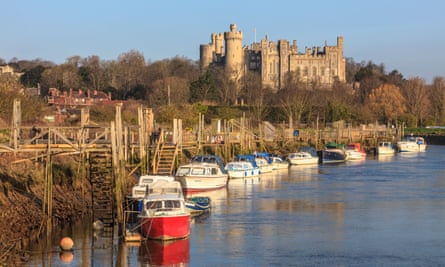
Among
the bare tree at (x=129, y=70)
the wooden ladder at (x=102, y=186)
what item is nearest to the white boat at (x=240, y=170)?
the wooden ladder at (x=102, y=186)

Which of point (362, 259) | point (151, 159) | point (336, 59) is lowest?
point (362, 259)

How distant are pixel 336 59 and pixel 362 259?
→ 13443 centimetres

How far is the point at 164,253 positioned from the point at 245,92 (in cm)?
10531

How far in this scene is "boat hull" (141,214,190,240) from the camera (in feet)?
99.6

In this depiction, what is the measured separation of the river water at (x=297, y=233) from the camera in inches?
1127

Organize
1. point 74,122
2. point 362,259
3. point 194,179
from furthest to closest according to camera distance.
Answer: point 74,122 < point 194,179 < point 362,259

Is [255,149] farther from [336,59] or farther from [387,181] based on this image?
[336,59]

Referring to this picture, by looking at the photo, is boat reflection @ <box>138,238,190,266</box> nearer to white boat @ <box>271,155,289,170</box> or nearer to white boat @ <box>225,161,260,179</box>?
white boat @ <box>225,161,260,179</box>

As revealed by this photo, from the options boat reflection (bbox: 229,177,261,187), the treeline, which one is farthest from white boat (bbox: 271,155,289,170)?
the treeline

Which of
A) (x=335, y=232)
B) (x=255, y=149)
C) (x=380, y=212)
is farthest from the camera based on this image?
(x=255, y=149)

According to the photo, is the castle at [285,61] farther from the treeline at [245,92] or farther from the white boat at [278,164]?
the white boat at [278,164]

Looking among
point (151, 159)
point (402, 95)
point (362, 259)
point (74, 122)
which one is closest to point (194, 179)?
point (151, 159)

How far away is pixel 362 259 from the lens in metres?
29.0

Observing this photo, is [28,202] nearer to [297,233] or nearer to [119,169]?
[119,169]
